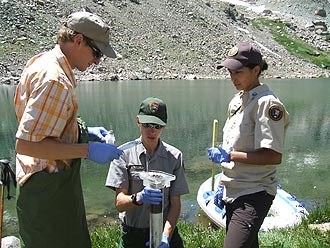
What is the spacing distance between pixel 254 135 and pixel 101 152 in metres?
1.40

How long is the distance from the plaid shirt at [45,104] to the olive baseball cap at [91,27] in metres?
0.22

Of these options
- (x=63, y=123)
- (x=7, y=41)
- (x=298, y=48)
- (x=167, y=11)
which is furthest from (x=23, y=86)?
(x=298, y=48)

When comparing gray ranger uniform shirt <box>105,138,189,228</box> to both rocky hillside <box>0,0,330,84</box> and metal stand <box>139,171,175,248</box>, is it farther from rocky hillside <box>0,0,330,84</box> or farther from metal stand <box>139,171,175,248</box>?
rocky hillside <box>0,0,330,84</box>

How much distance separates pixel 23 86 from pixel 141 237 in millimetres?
1770

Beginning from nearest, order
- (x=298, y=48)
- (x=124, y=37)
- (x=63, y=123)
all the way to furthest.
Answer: (x=63, y=123) → (x=124, y=37) → (x=298, y=48)

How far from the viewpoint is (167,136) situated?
2259 centimetres

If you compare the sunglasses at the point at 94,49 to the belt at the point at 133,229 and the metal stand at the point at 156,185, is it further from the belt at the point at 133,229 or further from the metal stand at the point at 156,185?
the belt at the point at 133,229

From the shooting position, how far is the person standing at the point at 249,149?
403 centimetres

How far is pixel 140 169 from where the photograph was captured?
4.14m

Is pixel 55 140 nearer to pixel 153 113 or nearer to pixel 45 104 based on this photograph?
pixel 45 104

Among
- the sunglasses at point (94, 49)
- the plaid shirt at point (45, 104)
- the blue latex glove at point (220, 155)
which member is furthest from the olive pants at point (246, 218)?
the sunglasses at point (94, 49)

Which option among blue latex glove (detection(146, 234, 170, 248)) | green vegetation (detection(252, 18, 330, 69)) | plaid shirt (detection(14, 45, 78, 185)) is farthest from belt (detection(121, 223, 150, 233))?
green vegetation (detection(252, 18, 330, 69))

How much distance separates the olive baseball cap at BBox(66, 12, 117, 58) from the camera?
346 centimetres

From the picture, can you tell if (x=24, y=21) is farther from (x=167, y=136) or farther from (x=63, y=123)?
(x=63, y=123)
